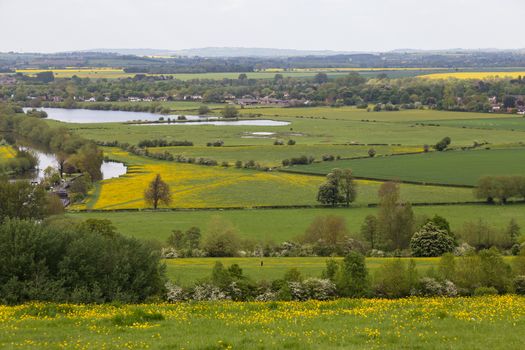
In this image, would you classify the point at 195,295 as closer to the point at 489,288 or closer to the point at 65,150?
the point at 489,288

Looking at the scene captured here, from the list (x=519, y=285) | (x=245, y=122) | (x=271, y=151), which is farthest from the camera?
(x=245, y=122)

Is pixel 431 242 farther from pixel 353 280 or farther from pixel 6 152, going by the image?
pixel 6 152

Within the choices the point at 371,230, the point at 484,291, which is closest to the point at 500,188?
the point at 371,230

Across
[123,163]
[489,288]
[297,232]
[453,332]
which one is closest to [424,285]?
[489,288]

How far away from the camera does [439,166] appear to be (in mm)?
66312

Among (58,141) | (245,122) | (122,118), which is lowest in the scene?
(122,118)

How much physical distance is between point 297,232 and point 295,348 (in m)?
30.2

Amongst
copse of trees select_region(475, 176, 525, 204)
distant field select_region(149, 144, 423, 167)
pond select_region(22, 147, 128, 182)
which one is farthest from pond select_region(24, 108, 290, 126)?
copse of trees select_region(475, 176, 525, 204)

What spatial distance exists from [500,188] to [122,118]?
88388 millimetres

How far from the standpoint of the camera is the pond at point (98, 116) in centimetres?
12288

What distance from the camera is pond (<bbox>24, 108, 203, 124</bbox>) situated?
12288 centimetres

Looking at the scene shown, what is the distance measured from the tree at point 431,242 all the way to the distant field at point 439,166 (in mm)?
22661

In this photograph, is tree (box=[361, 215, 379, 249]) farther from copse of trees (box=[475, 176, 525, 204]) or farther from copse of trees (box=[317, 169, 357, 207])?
copse of trees (box=[475, 176, 525, 204])

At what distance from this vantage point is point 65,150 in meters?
79.9
